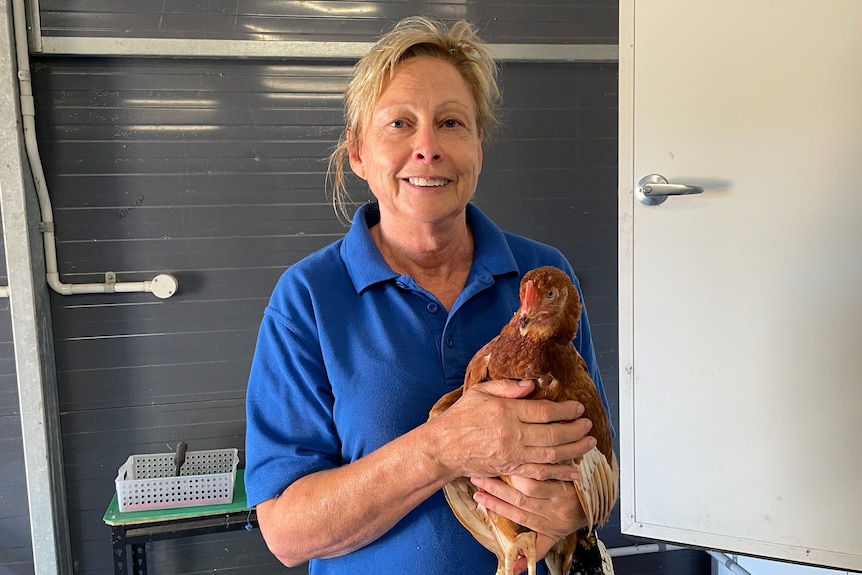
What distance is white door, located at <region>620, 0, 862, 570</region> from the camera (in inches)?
64.7

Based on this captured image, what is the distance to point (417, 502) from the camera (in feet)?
3.16

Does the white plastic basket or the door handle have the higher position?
the door handle

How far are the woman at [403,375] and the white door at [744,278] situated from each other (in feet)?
2.78

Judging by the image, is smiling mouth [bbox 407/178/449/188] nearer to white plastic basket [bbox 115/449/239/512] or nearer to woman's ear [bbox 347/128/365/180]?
woman's ear [bbox 347/128/365/180]

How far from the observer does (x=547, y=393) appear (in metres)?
0.93

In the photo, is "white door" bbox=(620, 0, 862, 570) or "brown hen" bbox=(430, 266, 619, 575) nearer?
"brown hen" bbox=(430, 266, 619, 575)

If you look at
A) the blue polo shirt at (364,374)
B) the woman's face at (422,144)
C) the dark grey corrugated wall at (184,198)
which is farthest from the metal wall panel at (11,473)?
the woman's face at (422,144)

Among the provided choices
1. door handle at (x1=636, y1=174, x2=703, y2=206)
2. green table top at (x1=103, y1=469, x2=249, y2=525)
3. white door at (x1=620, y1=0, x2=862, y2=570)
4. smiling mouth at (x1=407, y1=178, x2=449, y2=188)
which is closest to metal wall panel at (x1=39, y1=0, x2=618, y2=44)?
white door at (x1=620, y1=0, x2=862, y2=570)

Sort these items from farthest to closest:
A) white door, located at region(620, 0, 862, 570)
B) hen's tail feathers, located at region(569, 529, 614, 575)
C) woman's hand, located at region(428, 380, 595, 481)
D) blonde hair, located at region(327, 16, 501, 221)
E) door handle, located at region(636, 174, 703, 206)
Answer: door handle, located at region(636, 174, 703, 206) < white door, located at region(620, 0, 862, 570) < blonde hair, located at region(327, 16, 501, 221) < hen's tail feathers, located at region(569, 529, 614, 575) < woman's hand, located at region(428, 380, 595, 481)

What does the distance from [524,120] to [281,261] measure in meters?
1.30

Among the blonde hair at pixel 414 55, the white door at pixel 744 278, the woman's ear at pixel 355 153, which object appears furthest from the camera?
the white door at pixel 744 278

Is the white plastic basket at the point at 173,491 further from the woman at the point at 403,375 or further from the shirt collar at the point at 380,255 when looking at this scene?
the shirt collar at the point at 380,255

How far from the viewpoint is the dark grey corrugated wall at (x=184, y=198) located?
2463 millimetres

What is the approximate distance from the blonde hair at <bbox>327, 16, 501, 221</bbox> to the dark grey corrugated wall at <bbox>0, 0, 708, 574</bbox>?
1460 mm
